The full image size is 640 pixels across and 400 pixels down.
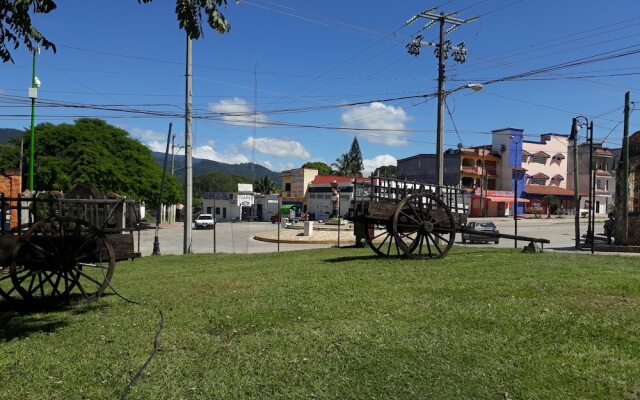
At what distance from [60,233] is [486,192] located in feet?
232

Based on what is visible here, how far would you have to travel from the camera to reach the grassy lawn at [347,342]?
4645mm

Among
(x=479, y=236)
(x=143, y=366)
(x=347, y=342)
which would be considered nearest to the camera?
(x=143, y=366)

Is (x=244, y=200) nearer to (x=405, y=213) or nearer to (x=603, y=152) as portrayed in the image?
(x=603, y=152)

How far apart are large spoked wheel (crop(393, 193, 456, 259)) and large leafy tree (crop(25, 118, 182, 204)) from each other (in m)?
34.5

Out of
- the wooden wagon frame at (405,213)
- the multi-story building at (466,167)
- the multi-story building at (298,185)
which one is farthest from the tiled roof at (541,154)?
the wooden wagon frame at (405,213)

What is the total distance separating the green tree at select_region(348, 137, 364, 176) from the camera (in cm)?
11112

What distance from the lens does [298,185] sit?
285 feet

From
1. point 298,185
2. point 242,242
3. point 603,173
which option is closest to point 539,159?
point 603,173

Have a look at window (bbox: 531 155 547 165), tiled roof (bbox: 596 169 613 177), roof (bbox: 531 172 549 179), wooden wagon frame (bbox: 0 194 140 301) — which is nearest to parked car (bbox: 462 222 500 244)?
wooden wagon frame (bbox: 0 194 140 301)

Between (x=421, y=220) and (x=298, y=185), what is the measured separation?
243 ft

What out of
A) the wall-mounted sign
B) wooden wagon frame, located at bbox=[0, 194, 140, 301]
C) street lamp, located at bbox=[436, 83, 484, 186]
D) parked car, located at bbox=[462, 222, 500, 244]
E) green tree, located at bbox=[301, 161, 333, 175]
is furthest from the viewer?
green tree, located at bbox=[301, 161, 333, 175]

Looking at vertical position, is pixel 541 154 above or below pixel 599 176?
above

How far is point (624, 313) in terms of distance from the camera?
6.44 m

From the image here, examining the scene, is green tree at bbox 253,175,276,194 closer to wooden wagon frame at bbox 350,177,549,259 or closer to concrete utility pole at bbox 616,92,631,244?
concrete utility pole at bbox 616,92,631,244
